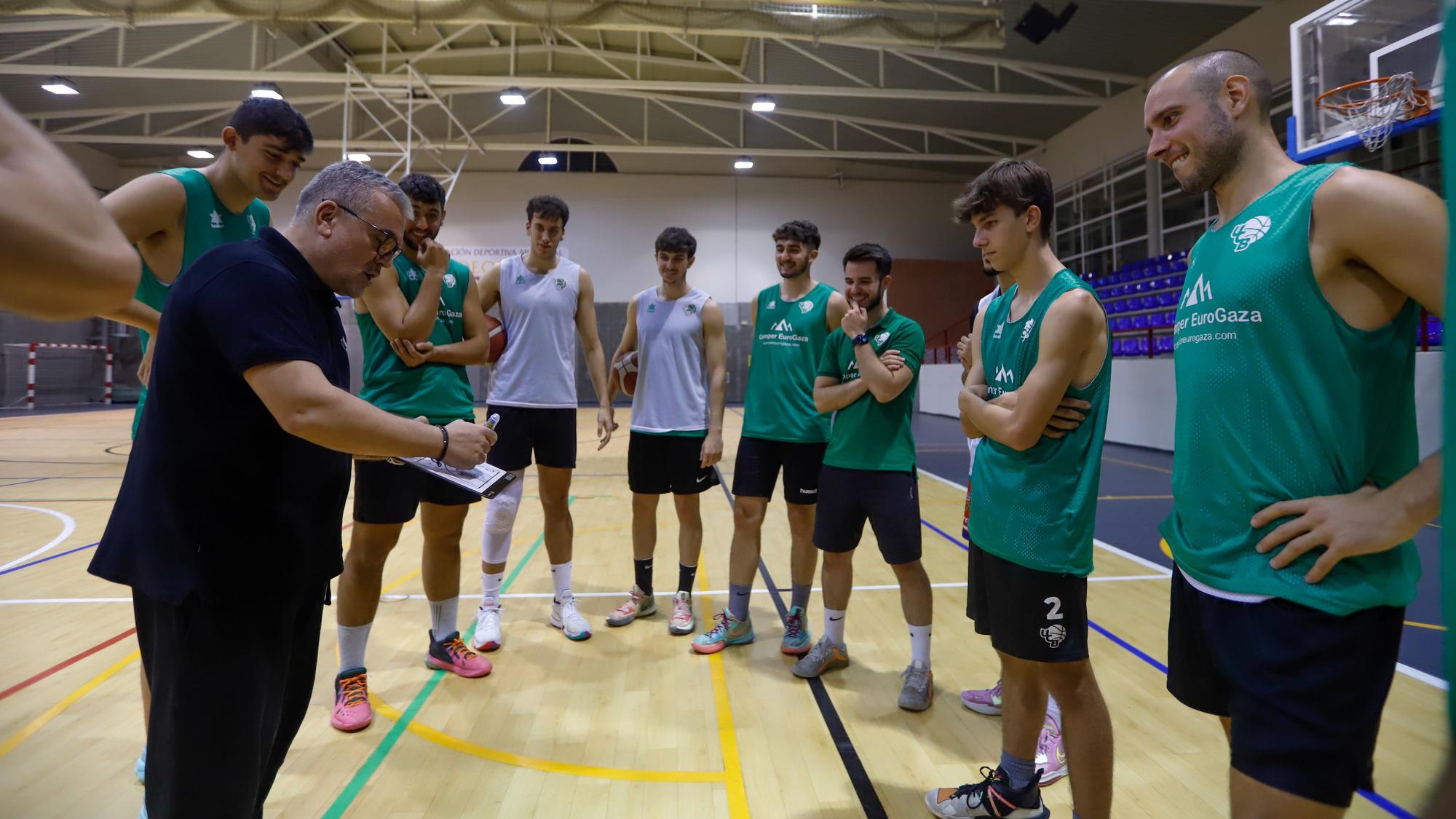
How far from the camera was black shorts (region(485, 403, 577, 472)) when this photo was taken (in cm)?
380

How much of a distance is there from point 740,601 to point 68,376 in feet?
72.1

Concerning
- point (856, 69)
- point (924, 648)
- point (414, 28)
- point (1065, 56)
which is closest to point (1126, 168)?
point (1065, 56)

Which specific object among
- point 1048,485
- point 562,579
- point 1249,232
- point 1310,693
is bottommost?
point 562,579

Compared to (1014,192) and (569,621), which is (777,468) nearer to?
(569,621)

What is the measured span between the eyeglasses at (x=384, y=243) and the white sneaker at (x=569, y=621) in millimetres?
2522

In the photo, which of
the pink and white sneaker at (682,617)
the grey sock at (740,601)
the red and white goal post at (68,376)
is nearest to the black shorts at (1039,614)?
the grey sock at (740,601)

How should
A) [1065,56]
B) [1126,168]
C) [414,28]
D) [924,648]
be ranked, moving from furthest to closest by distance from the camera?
[1126,168] → [1065,56] → [414,28] → [924,648]

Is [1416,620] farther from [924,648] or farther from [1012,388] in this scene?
[1012,388]

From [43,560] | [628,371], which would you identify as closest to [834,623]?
[628,371]

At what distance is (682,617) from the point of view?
12.9 ft

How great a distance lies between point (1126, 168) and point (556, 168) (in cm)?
1430

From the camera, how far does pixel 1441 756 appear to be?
0.39m

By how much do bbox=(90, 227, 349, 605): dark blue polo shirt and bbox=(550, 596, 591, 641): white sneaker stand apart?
7.76ft

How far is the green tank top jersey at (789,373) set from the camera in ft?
12.3
